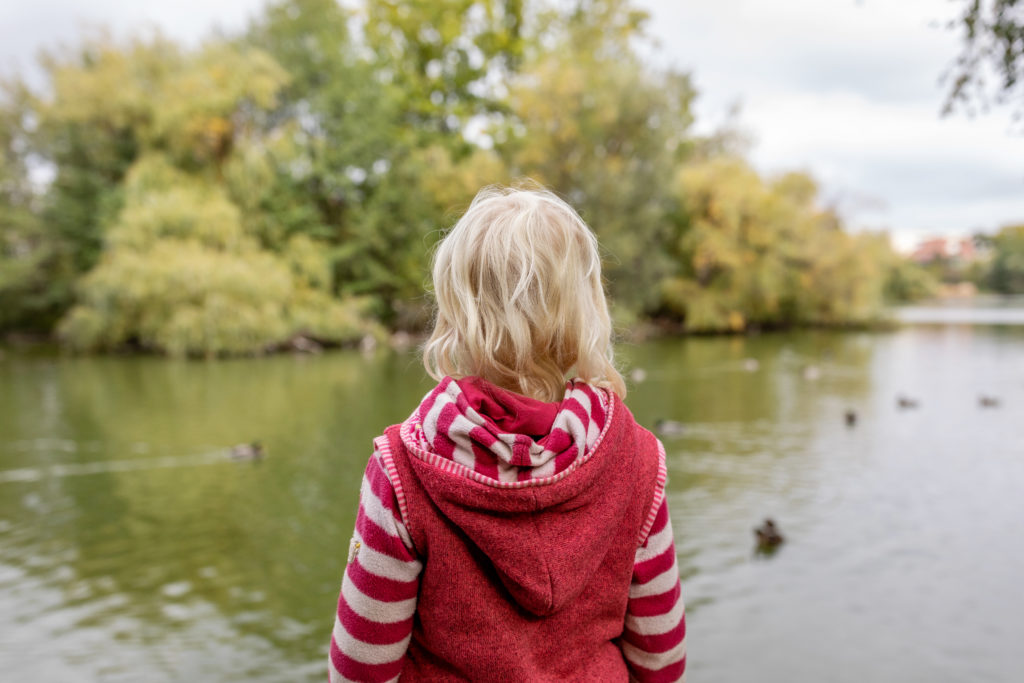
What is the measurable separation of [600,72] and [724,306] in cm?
899

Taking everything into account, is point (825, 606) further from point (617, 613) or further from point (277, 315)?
point (277, 315)

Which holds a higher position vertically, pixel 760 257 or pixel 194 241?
pixel 194 241

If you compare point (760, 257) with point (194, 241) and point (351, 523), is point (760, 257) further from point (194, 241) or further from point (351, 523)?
point (351, 523)

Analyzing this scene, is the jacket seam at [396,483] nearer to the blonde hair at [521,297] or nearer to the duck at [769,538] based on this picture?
the blonde hair at [521,297]

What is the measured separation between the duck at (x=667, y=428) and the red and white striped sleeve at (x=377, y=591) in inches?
336

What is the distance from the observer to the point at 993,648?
4324 millimetres

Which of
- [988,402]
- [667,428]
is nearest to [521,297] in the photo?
[667,428]

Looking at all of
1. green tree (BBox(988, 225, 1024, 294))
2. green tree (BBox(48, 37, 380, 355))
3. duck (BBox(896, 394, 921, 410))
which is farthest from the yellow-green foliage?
→ green tree (BBox(988, 225, 1024, 294))

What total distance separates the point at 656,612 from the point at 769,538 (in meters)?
4.86

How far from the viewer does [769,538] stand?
567 centimetres

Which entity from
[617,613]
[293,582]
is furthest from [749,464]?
[617,613]

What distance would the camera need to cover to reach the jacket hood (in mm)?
985

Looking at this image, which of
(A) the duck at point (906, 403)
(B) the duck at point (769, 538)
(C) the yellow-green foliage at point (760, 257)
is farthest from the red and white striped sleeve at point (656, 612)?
(C) the yellow-green foliage at point (760, 257)

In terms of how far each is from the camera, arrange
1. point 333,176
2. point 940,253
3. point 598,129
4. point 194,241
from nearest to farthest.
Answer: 1. point 194,241
2. point 598,129
3. point 333,176
4. point 940,253
